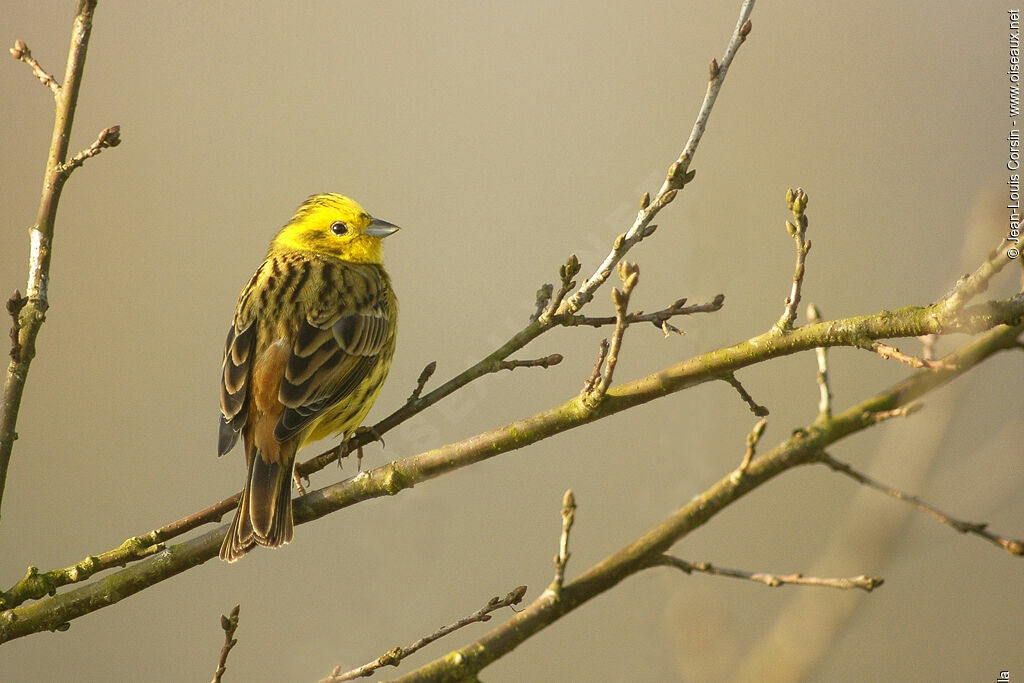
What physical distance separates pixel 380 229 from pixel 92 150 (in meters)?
2.20

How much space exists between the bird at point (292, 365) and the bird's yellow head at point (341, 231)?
3cm

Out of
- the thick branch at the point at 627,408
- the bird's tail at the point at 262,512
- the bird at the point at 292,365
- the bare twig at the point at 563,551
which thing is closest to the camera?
the thick branch at the point at 627,408

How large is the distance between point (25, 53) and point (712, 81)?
226 cm

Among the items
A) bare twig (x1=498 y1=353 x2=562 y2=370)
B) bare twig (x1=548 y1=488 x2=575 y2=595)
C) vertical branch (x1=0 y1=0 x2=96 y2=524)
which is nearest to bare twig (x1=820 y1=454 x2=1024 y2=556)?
bare twig (x1=548 y1=488 x2=575 y2=595)

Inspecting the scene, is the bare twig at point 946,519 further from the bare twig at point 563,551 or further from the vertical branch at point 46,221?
the vertical branch at point 46,221

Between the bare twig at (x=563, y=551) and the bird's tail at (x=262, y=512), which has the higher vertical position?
the bird's tail at (x=262, y=512)

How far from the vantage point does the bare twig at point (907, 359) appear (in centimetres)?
236

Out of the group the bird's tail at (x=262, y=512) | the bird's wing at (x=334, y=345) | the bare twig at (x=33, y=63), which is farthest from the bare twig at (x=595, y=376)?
the bare twig at (x=33, y=63)

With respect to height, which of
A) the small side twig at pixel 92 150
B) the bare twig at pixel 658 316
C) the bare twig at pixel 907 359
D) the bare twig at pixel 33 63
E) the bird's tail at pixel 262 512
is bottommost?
the bare twig at pixel 907 359

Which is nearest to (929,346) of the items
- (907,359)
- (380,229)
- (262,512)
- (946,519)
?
(907,359)

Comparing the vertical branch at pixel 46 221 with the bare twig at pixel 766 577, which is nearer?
the bare twig at pixel 766 577

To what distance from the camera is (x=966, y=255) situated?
284cm

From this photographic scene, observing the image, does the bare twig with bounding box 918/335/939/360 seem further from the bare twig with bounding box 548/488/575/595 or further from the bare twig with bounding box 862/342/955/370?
the bare twig with bounding box 548/488/575/595

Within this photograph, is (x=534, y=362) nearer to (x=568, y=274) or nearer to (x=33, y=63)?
(x=568, y=274)
